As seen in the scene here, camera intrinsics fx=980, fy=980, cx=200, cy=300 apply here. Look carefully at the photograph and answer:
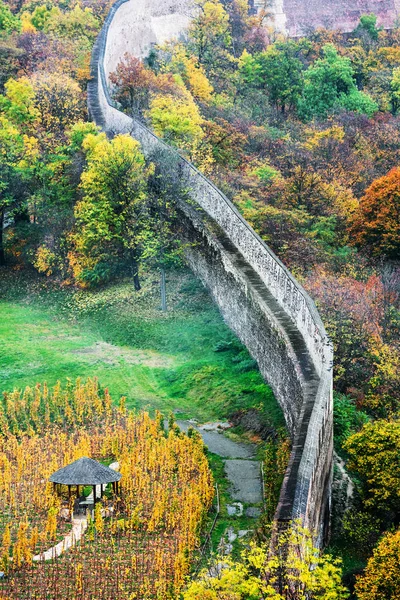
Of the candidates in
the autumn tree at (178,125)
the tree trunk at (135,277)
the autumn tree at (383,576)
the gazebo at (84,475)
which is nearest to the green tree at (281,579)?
the autumn tree at (383,576)

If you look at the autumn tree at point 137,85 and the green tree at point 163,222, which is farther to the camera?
the autumn tree at point 137,85

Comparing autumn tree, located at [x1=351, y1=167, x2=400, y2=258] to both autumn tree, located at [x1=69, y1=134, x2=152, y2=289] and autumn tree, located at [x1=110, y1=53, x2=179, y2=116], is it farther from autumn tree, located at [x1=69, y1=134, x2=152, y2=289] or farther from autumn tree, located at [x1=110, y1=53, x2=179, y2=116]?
autumn tree, located at [x1=110, y1=53, x2=179, y2=116]

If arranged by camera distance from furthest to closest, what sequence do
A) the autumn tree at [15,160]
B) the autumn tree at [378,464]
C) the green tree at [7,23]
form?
the green tree at [7,23]
the autumn tree at [15,160]
the autumn tree at [378,464]

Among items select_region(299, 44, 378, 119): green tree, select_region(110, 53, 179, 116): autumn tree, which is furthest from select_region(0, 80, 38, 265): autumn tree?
select_region(299, 44, 378, 119): green tree

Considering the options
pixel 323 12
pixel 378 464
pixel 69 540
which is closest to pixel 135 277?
Answer: pixel 378 464

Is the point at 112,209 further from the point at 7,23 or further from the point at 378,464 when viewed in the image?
the point at 7,23

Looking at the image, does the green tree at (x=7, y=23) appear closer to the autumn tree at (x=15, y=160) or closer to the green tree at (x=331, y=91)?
the autumn tree at (x=15, y=160)
